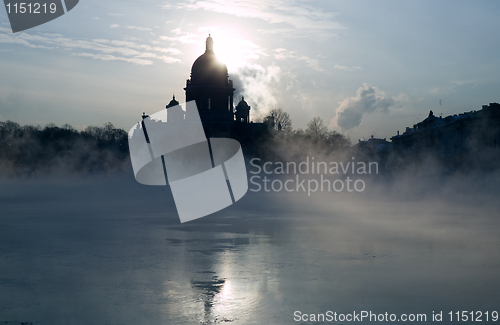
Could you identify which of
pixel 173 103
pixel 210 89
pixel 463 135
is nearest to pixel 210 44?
pixel 210 89

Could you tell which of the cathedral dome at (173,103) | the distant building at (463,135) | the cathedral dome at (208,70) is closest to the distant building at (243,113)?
the cathedral dome at (208,70)

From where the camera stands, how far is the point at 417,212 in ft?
78.1

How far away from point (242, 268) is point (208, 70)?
8837 cm

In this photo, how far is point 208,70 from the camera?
98.2 metres

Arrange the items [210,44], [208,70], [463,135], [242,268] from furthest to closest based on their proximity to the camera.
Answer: [210,44] < [208,70] < [463,135] < [242,268]

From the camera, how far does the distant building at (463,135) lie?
198ft

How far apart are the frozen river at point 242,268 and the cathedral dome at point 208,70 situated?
77541 mm

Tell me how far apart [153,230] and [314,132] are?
7278 cm

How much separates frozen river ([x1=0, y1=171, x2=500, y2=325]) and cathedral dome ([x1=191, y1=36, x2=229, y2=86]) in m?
77.5

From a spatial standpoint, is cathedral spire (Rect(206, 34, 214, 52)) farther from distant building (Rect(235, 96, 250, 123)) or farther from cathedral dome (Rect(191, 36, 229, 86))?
distant building (Rect(235, 96, 250, 123))

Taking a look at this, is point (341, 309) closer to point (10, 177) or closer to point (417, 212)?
point (417, 212)

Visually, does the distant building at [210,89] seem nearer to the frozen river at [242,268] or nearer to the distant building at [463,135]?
the distant building at [463,135]

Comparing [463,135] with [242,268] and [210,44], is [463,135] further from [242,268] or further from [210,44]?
[242,268]

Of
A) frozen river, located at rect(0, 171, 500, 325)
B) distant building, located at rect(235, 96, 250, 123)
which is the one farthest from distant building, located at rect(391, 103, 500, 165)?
frozen river, located at rect(0, 171, 500, 325)
